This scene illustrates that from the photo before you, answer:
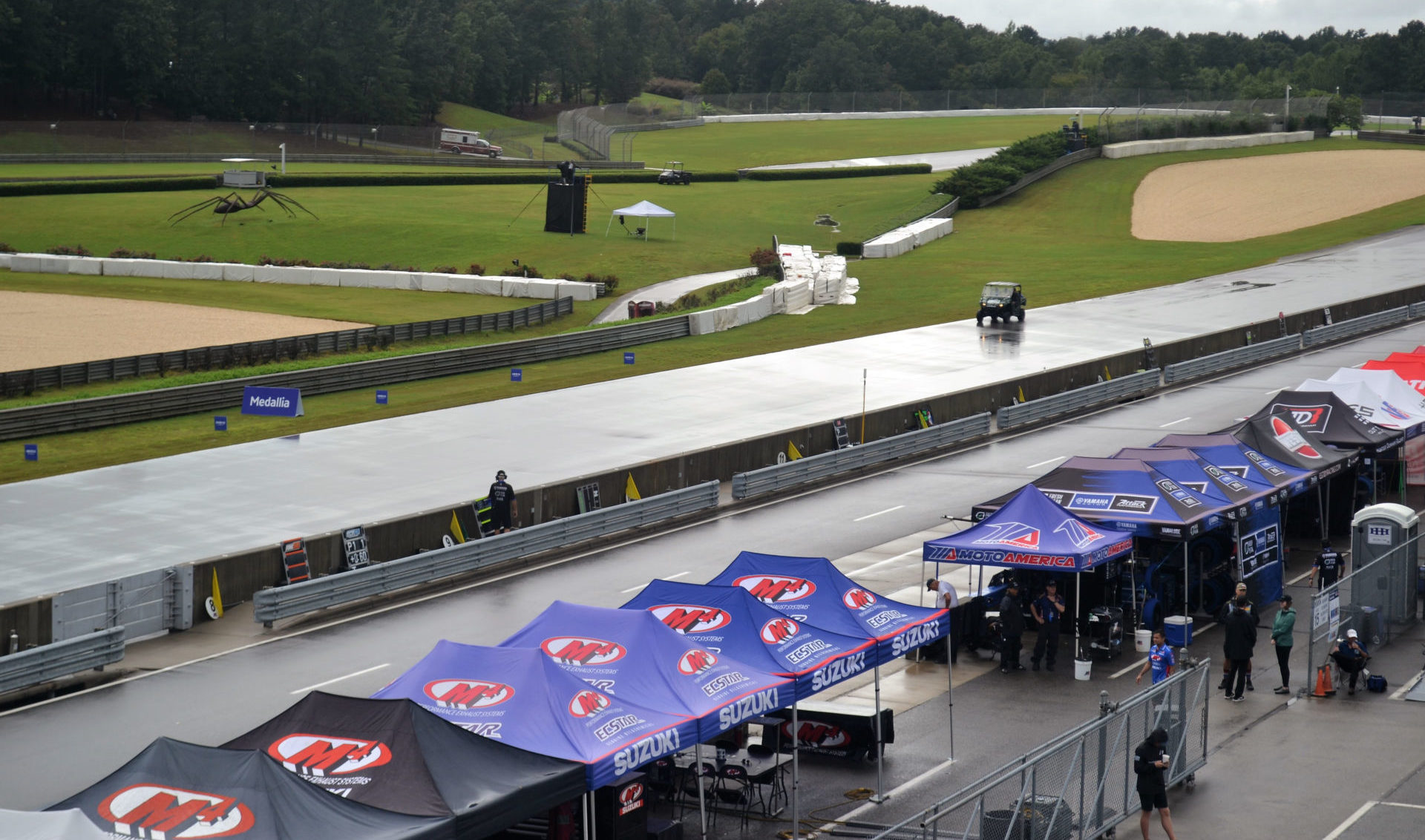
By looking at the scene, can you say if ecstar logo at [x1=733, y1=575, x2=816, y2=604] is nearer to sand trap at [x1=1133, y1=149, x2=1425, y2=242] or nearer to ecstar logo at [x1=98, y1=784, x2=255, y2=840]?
ecstar logo at [x1=98, y1=784, x2=255, y2=840]

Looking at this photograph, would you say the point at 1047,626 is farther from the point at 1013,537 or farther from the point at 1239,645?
the point at 1239,645

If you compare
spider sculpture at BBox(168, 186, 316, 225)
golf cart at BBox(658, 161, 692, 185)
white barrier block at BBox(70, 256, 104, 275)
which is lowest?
white barrier block at BBox(70, 256, 104, 275)

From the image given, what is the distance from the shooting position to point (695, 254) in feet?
247

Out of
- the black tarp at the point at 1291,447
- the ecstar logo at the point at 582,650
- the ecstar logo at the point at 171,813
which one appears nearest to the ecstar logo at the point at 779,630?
the ecstar logo at the point at 582,650

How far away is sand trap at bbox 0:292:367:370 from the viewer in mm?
47250

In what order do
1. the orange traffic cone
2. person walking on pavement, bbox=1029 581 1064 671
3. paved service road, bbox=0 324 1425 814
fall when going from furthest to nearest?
person walking on pavement, bbox=1029 581 1064 671 < the orange traffic cone < paved service road, bbox=0 324 1425 814

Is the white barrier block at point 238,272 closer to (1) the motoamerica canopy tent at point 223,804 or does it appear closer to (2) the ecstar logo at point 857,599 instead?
(2) the ecstar logo at point 857,599

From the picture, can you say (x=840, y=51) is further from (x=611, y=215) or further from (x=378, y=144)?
(x=611, y=215)

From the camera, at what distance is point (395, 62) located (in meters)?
142

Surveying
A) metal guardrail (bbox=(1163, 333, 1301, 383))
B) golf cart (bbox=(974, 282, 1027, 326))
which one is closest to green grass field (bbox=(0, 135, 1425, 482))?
golf cart (bbox=(974, 282, 1027, 326))

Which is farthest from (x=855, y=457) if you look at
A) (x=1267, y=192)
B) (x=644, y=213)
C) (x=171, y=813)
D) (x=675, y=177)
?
(x=1267, y=192)

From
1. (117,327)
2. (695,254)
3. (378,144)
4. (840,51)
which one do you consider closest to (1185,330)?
(695,254)

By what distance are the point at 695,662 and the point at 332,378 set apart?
1279 inches

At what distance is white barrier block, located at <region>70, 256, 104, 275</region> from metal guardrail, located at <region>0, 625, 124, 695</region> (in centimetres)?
4863
